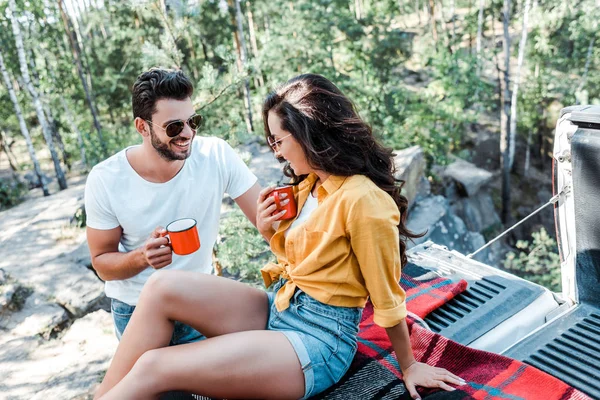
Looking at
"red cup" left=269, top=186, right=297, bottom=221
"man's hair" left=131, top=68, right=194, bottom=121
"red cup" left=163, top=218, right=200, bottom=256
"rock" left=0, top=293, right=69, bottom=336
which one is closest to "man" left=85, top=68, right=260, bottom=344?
"man's hair" left=131, top=68, right=194, bottom=121

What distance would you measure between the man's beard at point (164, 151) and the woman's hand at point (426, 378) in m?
1.42

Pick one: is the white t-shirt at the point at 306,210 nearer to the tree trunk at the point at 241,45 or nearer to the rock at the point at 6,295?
the rock at the point at 6,295

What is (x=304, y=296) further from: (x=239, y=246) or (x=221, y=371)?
(x=239, y=246)

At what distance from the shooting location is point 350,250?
5.13 feet

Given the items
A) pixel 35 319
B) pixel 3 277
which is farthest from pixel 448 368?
pixel 3 277

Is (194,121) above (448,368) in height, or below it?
above

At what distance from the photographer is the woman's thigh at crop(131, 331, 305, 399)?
145 centimetres

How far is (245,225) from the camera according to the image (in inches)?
159

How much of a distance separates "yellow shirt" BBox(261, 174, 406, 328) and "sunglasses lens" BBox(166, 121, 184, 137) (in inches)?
33.4

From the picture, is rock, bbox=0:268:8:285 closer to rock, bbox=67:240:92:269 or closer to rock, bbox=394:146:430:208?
rock, bbox=67:240:92:269

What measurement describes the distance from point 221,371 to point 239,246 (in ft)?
7.82

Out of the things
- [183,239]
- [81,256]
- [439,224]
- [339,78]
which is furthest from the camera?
[339,78]

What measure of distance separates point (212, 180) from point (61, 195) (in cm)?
954

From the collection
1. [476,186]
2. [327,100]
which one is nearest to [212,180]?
[327,100]
